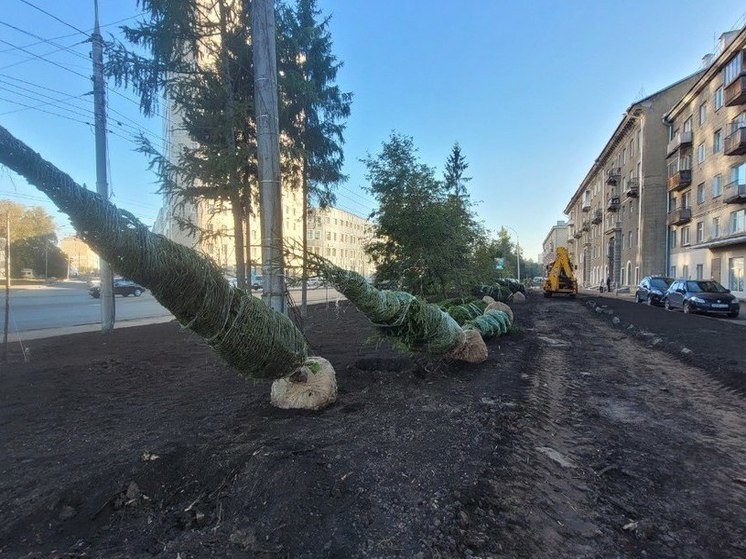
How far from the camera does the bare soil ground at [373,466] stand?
2.68 meters

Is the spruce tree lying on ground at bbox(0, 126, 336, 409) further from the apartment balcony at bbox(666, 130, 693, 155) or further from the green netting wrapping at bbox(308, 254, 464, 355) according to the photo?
the apartment balcony at bbox(666, 130, 693, 155)

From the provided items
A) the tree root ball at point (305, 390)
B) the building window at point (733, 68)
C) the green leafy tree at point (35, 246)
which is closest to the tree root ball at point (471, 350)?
the tree root ball at point (305, 390)

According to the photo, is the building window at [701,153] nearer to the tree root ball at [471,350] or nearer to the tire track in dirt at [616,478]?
the tire track in dirt at [616,478]

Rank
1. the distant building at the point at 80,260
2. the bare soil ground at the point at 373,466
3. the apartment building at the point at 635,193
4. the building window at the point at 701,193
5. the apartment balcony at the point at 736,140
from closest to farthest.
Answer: the bare soil ground at the point at 373,466 → the apartment balcony at the point at 736,140 → the building window at the point at 701,193 → the apartment building at the point at 635,193 → the distant building at the point at 80,260

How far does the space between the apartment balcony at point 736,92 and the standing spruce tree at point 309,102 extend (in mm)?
27836

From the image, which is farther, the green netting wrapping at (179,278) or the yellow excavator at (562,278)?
the yellow excavator at (562,278)

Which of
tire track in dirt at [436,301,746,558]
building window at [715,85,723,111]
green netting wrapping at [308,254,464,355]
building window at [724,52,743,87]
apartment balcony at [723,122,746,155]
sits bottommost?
tire track in dirt at [436,301,746,558]

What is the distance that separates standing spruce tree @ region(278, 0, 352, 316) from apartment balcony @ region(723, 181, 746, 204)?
2766cm

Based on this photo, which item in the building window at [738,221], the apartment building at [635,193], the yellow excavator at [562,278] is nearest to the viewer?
the building window at [738,221]

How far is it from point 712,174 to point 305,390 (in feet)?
126

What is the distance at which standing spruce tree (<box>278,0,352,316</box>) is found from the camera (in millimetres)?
10852

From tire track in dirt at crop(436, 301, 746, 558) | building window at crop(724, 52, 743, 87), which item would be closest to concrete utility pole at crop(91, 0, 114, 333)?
tire track in dirt at crop(436, 301, 746, 558)

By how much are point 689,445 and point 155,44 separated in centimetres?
1158

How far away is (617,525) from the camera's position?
291 cm
